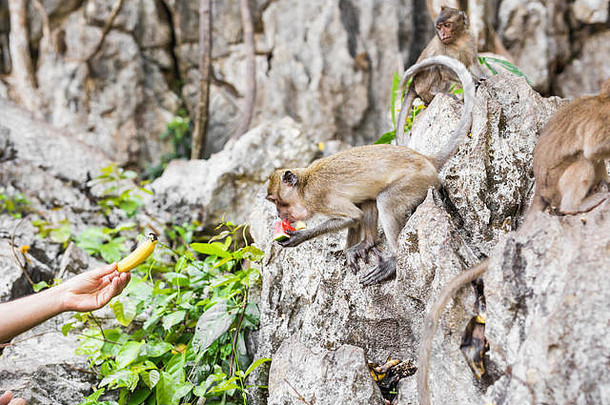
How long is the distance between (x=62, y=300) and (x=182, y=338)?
1.37 meters

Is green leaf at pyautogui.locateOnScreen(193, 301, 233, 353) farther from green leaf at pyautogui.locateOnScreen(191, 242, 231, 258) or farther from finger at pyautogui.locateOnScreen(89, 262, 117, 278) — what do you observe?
finger at pyautogui.locateOnScreen(89, 262, 117, 278)

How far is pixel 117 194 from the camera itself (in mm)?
6520

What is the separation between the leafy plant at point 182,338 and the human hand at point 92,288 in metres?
0.69

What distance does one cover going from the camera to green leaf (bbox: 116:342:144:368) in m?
3.53

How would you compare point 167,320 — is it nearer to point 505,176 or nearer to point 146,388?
point 146,388

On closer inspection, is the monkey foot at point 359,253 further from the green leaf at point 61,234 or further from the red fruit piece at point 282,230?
the green leaf at point 61,234

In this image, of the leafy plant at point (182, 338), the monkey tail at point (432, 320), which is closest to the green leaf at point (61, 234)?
the leafy plant at point (182, 338)

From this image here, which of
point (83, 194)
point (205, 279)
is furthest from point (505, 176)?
point (83, 194)

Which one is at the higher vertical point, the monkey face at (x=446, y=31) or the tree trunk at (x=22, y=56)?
the monkey face at (x=446, y=31)

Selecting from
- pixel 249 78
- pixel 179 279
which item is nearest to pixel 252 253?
pixel 179 279

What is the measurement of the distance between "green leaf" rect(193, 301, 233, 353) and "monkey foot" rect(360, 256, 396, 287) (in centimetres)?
97

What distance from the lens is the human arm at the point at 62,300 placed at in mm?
2711

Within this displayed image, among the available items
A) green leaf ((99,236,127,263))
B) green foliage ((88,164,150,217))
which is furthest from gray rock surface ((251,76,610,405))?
green foliage ((88,164,150,217))

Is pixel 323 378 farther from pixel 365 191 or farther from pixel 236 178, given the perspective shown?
pixel 236 178
